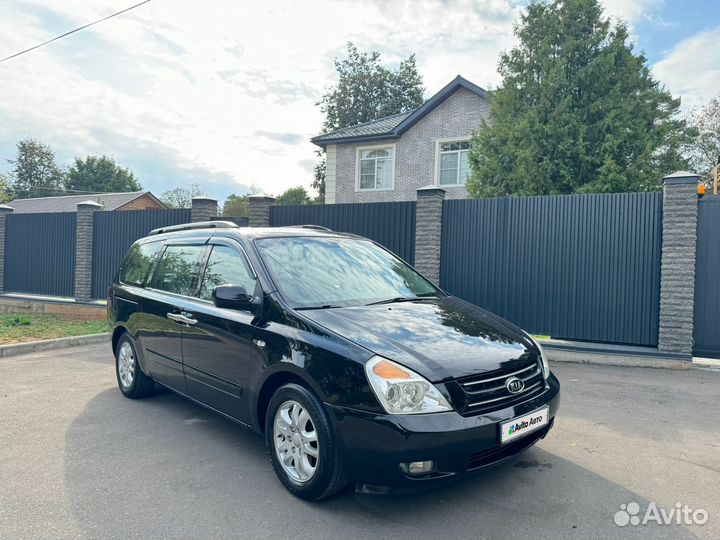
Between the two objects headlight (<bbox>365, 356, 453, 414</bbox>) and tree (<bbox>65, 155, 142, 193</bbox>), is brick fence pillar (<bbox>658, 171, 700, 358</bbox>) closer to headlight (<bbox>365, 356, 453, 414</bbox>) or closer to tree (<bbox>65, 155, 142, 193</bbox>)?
headlight (<bbox>365, 356, 453, 414</bbox>)

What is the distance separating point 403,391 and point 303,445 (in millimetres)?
796

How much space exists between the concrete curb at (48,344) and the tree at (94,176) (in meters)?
58.5

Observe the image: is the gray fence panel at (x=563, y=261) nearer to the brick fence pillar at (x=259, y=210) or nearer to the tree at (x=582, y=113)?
the tree at (x=582, y=113)

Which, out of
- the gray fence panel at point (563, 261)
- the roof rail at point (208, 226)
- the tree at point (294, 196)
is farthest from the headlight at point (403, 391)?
the tree at point (294, 196)

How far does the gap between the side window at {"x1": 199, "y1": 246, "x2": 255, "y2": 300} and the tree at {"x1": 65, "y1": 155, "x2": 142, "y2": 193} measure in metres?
63.9

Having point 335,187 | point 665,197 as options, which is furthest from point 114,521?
point 335,187

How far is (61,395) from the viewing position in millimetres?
5684

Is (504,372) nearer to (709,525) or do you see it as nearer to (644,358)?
(709,525)

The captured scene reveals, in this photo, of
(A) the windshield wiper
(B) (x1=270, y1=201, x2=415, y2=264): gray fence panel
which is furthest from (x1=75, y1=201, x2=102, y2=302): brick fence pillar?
(A) the windshield wiper

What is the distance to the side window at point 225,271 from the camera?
3.98 meters

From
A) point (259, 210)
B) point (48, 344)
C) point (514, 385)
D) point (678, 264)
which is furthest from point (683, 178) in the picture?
point (48, 344)

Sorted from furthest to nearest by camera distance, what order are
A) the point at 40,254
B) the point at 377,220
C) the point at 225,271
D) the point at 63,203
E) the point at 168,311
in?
the point at 63,203 → the point at 40,254 → the point at 377,220 → the point at 168,311 → the point at 225,271

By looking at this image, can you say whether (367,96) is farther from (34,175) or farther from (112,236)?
(34,175)

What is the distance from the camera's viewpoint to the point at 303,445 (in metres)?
3.20
